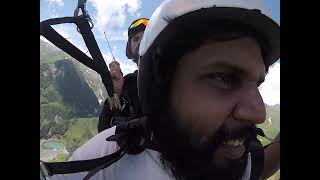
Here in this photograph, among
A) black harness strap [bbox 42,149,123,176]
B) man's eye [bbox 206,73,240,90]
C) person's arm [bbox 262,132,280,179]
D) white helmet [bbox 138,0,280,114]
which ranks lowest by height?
person's arm [bbox 262,132,280,179]

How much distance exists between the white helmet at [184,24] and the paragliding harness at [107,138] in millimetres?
93

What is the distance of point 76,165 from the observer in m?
0.88

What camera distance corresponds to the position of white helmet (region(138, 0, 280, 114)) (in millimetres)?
908

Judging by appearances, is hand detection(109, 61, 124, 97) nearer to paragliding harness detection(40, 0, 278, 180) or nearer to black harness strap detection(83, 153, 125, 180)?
paragliding harness detection(40, 0, 278, 180)

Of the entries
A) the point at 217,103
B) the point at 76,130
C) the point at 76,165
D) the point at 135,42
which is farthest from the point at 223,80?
the point at 76,130

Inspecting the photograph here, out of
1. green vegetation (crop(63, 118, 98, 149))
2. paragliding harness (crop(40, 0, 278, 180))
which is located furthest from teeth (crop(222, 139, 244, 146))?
green vegetation (crop(63, 118, 98, 149))

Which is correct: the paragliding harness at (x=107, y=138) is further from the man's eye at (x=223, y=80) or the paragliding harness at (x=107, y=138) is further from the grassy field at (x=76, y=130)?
the grassy field at (x=76, y=130)

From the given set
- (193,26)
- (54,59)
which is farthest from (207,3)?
(54,59)

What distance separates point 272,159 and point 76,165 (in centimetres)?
72

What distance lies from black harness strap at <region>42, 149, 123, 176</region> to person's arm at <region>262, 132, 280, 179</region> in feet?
1.95

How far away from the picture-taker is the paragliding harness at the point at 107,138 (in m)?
0.88

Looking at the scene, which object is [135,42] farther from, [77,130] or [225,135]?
[77,130]
